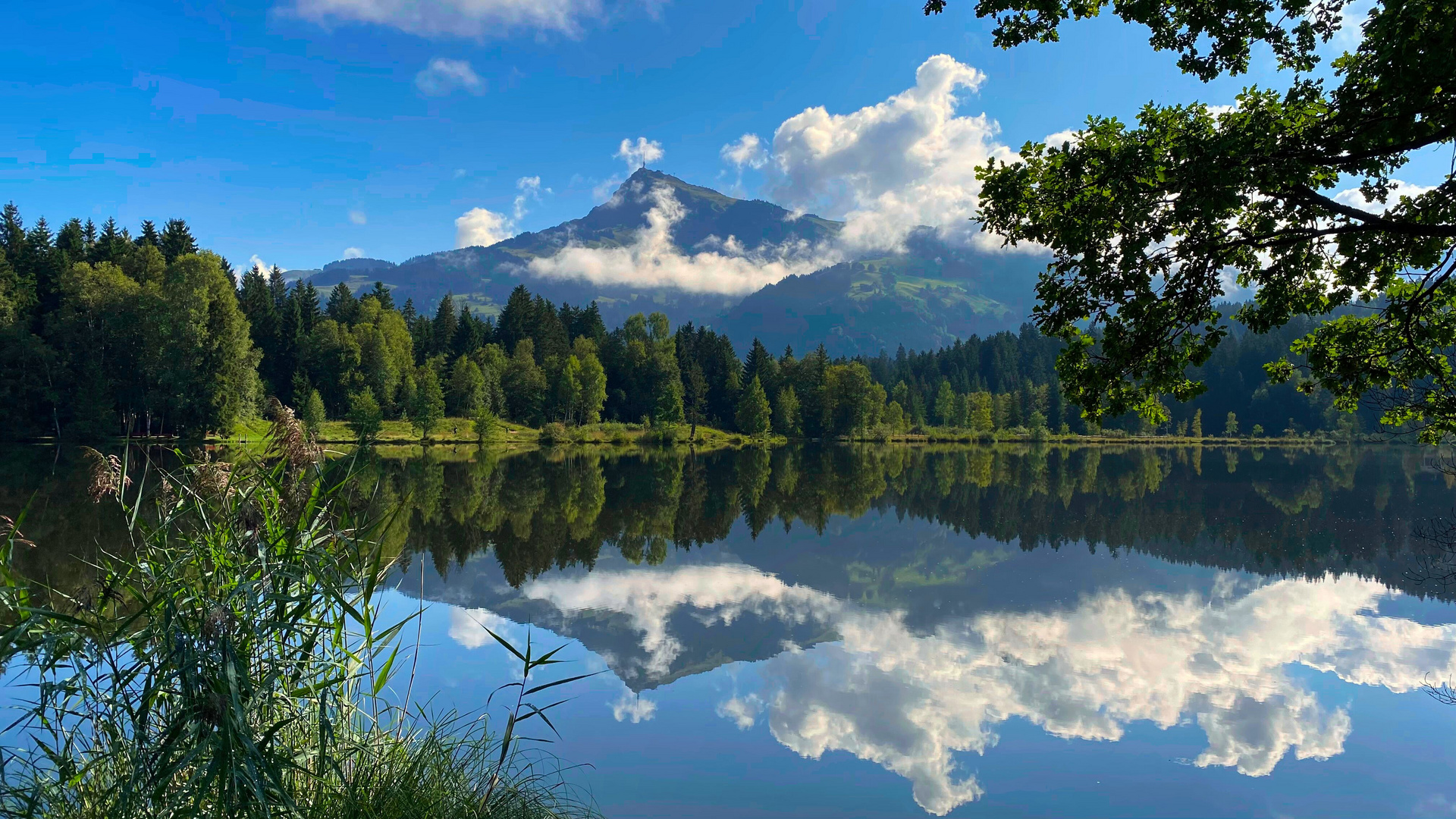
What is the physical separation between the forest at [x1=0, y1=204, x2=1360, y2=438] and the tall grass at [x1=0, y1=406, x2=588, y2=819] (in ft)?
47.0

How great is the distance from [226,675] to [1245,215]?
10449mm

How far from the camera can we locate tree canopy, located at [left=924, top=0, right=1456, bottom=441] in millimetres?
6902

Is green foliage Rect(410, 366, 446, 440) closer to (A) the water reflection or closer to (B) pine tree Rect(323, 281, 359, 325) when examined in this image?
(B) pine tree Rect(323, 281, 359, 325)

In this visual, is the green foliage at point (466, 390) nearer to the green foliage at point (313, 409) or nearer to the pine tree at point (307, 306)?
the pine tree at point (307, 306)

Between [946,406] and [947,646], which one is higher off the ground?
[946,406]

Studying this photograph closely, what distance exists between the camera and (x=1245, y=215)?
8555 millimetres

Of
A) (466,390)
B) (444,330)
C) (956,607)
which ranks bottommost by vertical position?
(956,607)

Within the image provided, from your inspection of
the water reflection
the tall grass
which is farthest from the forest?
the tall grass

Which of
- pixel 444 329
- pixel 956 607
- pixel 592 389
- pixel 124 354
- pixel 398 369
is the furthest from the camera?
pixel 444 329

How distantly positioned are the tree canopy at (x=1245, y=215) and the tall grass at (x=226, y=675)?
705cm

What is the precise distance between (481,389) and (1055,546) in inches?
3343

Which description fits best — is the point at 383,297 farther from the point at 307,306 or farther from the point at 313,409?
the point at 313,409

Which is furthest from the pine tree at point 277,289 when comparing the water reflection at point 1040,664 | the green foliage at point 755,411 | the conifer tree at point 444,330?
the water reflection at point 1040,664

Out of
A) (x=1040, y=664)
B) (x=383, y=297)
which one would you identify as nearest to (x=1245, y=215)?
(x=1040, y=664)
